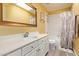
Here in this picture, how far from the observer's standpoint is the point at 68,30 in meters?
3.80

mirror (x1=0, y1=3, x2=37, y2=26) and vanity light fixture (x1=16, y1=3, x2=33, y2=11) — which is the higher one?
vanity light fixture (x1=16, y1=3, x2=33, y2=11)

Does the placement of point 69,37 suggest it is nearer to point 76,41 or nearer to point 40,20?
point 76,41

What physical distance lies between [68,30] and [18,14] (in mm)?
1676

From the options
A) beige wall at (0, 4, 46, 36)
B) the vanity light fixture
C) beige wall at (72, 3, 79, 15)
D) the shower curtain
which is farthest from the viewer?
the shower curtain

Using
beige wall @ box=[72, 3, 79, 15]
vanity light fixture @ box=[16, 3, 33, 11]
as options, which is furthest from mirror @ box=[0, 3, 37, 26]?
beige wall @ box=[72, 3, 79, 15]

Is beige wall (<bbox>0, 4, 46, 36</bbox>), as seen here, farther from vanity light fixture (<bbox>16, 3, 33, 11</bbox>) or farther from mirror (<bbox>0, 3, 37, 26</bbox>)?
vanity light fixture (<bbox>16, 3, 33, 11</bbox>)

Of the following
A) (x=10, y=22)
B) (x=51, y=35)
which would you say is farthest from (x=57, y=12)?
(x=10, y=22)

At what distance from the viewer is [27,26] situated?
328 centimetres

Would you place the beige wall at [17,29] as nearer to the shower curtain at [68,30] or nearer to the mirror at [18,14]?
the mirror at [18,14]

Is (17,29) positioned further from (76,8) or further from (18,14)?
(76,8)

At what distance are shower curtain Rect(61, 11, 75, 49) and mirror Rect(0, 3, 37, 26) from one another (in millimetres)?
821

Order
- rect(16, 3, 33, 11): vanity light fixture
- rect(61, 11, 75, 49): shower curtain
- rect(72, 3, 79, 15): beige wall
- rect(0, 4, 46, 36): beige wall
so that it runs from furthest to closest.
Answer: rect(61, 11, 75, 49): shower curtain → rect(72, 3, 79, 15): beige wall → rect(16, 3, 33, 11): vanity light fixture → rect(0, 4, 46, 36): beige wall

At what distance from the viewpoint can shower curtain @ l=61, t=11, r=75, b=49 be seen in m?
3.54

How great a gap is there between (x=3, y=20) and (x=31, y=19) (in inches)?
51.9
